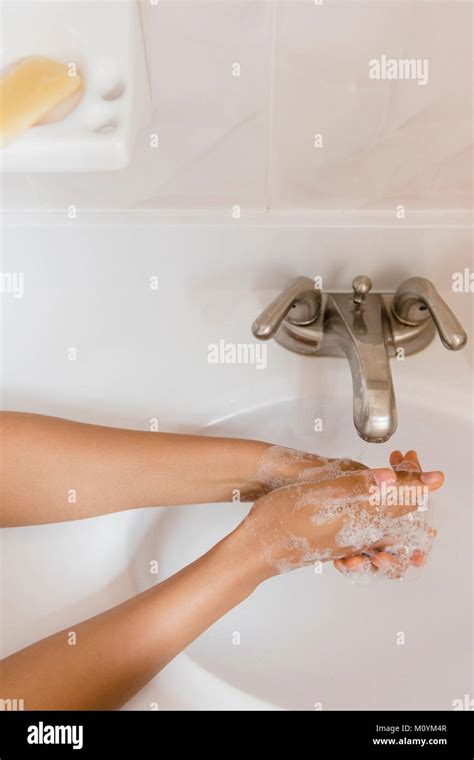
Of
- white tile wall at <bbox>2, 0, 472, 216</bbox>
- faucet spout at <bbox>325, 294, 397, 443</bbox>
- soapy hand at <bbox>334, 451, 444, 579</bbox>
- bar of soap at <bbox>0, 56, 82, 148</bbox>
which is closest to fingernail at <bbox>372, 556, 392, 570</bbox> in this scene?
soapy hand at <bbox>334, 451, 444, 579</bbox>

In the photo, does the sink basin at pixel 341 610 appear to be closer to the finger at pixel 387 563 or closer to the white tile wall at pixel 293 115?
the finger at pixel 387 563

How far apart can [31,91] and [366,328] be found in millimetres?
289

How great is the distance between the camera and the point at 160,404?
0.60 metres

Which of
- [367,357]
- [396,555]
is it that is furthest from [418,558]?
[367,357]

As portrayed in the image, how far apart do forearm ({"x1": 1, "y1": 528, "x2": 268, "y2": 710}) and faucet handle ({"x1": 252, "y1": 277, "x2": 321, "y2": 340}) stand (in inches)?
7.6

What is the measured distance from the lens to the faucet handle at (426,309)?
52 centimetres

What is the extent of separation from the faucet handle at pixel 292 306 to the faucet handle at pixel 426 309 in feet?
0.22

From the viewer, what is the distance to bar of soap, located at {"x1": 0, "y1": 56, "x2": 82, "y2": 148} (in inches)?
17.5

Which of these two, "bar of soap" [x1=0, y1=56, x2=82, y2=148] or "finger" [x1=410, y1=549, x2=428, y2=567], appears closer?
"bar of soap" [x1=0, y1=56, x2=82, y2=148]

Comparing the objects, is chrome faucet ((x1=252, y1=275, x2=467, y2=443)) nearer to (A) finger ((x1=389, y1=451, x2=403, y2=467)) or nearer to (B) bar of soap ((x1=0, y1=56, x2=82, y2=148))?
(A) finger ((x1=389, y1=451, x2=403, y2=467))
